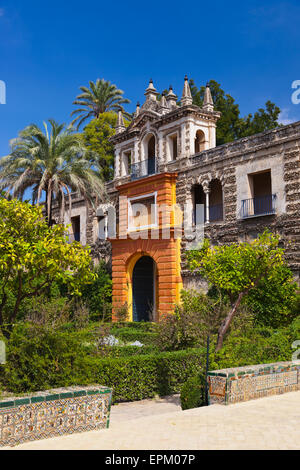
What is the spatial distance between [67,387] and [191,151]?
17994 mm

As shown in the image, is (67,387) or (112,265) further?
(112,265)

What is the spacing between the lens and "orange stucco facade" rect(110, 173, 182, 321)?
917 inches

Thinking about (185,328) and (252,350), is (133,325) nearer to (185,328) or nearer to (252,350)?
(185,328)

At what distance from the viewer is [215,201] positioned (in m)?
24.0

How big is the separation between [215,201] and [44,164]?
8.44 metres

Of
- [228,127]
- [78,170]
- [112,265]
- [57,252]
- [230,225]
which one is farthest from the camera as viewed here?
[228,127]

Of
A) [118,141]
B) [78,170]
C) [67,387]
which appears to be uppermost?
[118,141]

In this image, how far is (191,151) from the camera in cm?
2364

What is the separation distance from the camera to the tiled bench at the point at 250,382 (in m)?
8.62

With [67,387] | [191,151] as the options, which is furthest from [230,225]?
[67,387]

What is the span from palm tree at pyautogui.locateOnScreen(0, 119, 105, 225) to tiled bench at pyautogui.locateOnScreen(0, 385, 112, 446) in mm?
15396

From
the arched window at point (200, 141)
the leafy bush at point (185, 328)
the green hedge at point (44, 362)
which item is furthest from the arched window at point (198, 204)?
the green hedge at point (44, 362)

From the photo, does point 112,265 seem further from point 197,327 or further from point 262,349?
point 262,349

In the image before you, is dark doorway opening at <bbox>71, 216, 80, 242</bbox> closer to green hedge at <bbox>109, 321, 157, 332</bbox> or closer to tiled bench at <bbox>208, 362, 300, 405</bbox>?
green hedge at <bbox>109, 321, 157, 332</bbox>
